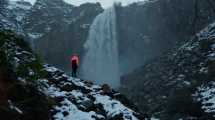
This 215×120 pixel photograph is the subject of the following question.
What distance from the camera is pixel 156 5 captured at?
161ft

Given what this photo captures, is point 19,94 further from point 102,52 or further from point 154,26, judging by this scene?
point 102,52

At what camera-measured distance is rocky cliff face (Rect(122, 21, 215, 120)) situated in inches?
1013

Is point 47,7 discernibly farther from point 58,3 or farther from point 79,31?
point 79,31

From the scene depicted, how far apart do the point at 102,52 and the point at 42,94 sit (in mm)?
36628

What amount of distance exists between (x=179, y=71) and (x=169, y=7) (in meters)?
14.0

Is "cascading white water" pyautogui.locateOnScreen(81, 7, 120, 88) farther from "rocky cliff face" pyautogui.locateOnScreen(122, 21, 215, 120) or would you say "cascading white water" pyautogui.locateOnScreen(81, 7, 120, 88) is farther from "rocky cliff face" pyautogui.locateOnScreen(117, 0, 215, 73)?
"rocky cliff face" pyautogui.locateOnScreen(122, 21, 215, 120)

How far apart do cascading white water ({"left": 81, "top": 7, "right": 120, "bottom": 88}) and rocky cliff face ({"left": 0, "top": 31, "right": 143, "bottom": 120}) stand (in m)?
29.4

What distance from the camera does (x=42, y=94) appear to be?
44.6ft

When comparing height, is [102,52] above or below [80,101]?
below

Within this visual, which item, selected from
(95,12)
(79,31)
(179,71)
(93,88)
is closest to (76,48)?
(79,31)

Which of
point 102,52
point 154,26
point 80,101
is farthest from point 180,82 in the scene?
point 102,52

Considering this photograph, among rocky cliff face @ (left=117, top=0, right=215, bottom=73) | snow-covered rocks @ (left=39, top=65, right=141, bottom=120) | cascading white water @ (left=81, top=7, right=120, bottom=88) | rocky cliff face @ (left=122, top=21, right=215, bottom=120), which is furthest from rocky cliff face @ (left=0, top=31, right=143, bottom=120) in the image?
cascading white water @ (left=81, top=7, right=120, bottom=88)

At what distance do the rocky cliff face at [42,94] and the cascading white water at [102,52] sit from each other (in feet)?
96.6

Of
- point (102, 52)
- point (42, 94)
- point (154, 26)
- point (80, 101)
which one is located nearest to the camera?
point (42, 94)
